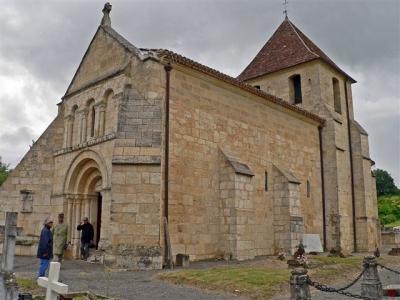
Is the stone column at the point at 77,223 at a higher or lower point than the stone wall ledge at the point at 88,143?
lower

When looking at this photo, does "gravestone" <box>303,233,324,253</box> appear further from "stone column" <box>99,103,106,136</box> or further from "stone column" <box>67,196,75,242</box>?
"stone column" <box>99,103,106,136</box>

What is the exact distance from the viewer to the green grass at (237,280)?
307 inches

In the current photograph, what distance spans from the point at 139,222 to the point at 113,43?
20.8 feet

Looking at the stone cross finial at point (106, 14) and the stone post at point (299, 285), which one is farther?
the stone cross finial at point (106, 14)

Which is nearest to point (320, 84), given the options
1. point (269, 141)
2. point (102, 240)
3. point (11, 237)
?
point (269, 141)

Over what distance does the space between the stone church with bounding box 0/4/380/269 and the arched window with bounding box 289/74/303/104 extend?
Result: 3017 millimetres

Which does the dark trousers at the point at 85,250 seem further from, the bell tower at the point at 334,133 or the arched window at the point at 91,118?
the bell tower at the point at 334,133

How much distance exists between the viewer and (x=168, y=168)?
1205 centimetres

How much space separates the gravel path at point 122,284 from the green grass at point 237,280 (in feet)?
0.96

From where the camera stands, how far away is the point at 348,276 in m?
10.4

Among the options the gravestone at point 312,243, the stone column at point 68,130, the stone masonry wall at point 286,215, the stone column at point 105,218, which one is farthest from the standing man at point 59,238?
the gravestone at point 312,243

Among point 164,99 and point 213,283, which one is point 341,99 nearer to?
point 164,99

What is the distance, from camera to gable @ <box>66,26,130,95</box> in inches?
533

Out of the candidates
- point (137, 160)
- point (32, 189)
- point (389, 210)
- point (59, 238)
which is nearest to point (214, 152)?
point (137, 160)
